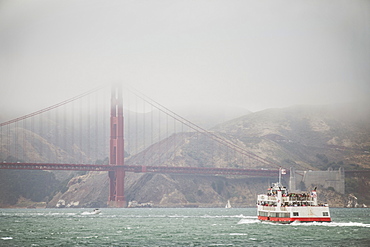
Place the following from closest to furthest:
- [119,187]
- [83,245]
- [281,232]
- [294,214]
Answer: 1. [83,245]
2. [281,232]
3. [294,214]
4. [119,187]

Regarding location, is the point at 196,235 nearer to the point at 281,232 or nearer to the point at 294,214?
the point at 281,232

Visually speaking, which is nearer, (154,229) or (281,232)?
(281,232)

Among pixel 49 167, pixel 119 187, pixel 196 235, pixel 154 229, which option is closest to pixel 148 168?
pixel 119 187

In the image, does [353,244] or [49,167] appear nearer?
[353,244]

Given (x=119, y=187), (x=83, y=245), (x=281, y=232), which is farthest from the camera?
(x=119, y=187)

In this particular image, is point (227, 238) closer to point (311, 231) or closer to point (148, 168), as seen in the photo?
point (311, 231)

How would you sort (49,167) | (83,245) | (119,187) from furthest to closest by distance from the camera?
(119,187) < (49,167) < (83,245)

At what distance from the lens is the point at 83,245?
233 feet

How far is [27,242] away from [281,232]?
30519 millimetres

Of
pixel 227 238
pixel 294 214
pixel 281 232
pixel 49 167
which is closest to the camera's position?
pixel 227 238

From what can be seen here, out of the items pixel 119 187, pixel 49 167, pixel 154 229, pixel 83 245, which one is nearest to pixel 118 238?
pixel 83 245

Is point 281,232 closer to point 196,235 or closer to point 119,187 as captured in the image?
point 196,235

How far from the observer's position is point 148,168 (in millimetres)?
198250

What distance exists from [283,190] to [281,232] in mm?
14433
